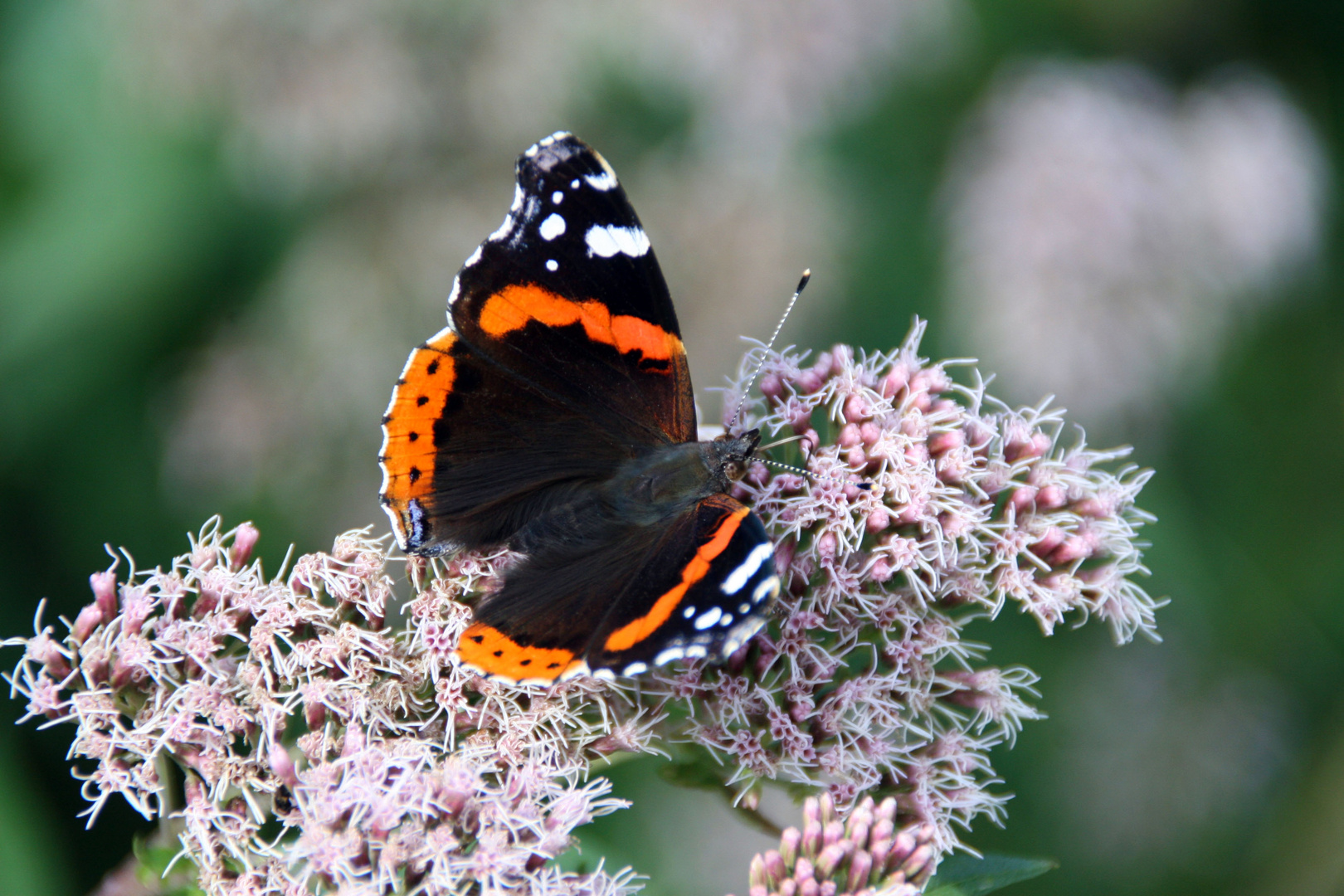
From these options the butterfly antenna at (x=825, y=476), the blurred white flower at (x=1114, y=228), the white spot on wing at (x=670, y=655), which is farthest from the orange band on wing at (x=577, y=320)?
the blurred white flower at (x=1114, y=228)

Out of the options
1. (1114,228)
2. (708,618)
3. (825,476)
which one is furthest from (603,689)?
(1114,228)

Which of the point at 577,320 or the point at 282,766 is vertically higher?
the point at 577,320

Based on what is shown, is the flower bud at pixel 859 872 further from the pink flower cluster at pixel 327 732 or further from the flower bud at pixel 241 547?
the flower bud at pixel 241 547

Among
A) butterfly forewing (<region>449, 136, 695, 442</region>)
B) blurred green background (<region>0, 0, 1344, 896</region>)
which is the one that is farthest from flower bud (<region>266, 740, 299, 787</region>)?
blurred green background (<region>0, 0, 1344, 896</region>)

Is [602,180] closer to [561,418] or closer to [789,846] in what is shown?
[561,418]

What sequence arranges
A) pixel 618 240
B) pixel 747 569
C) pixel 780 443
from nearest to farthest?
1. pixel 747 569
2. pixel 780 443
3. pixel 618 240

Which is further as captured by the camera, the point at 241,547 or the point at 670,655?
the point at 241,547

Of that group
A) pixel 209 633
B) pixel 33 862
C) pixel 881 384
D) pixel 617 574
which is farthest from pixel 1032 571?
pixel 33 862

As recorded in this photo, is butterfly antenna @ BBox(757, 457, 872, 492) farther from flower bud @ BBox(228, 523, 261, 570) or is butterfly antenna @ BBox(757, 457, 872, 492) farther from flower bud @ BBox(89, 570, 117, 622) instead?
flower bud @ BBox(89, 570, 117, 622)
